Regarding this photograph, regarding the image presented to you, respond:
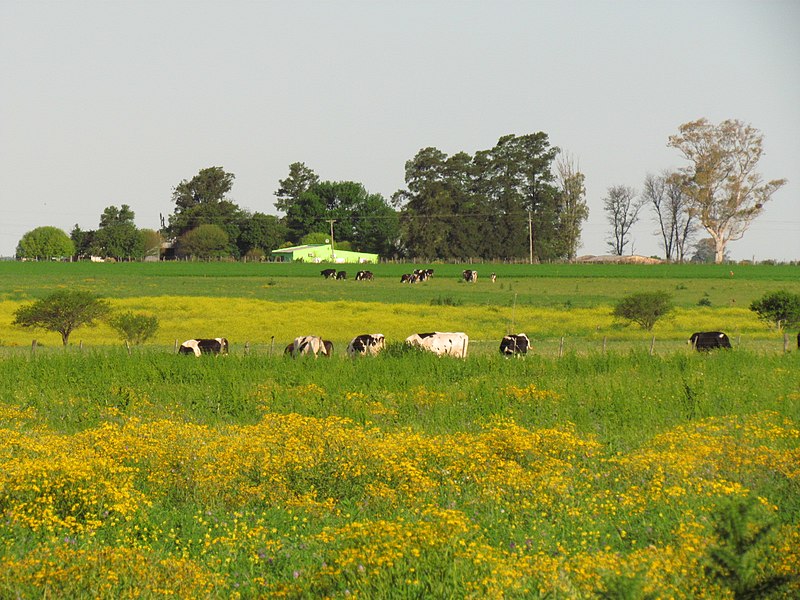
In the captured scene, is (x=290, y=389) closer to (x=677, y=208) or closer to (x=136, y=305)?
(x=136, y=305)

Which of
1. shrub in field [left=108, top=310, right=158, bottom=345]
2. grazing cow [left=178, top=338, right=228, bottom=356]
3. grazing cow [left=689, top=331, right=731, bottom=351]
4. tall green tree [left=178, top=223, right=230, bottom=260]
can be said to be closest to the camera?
grazing cow [left=178, top=338, right=228, bottom=356]

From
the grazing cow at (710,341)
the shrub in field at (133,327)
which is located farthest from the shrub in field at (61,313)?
the grazing cow at (710,341)

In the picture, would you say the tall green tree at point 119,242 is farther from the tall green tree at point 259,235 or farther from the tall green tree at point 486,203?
the tall green tree at point 486,203

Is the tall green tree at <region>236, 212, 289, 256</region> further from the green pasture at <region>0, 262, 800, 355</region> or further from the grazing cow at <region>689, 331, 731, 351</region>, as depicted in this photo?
the grazing cow at <region>689, 331, 731, 351</region>

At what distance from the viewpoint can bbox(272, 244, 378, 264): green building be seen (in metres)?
156

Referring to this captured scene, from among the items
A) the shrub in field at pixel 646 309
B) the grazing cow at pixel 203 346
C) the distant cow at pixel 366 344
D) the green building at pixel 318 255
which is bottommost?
the grazing cow at pixel 203 346

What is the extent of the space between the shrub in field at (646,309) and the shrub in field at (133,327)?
2214 cm

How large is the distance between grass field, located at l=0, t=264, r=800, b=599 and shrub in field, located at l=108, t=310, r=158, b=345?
13563 mm

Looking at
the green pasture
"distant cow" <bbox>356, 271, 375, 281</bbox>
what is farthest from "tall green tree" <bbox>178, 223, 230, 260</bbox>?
"distant cow" <bbox>356, 271, 375, 281</bbox>

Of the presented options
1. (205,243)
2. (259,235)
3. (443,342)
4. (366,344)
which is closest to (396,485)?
(366,344)

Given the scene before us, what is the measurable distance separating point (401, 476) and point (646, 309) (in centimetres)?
3461

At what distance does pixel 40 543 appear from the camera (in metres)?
10.0

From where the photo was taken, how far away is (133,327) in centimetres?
3903

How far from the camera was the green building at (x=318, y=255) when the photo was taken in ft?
511
